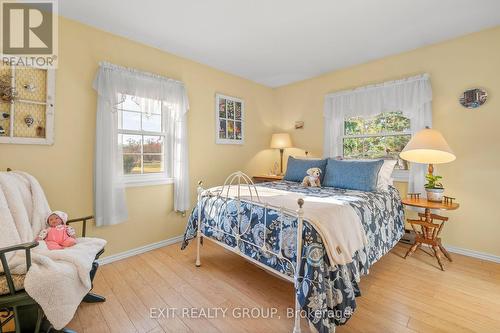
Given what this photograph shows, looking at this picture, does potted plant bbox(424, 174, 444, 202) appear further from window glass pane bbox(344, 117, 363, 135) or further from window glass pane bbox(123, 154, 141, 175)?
window glass pane bbox(123, 154, 141, 175)

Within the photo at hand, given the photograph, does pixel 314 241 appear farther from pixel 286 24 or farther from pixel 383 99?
pixel 383 99

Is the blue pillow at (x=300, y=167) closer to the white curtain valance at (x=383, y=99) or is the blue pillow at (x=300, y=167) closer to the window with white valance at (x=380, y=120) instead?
the window with white valance at (x=380, y=120)

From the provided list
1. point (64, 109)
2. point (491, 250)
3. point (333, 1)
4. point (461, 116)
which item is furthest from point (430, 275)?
point (64, 109)

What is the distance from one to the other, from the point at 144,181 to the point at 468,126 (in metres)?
3.71

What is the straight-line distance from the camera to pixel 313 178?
2.81 m

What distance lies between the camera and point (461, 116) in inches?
102

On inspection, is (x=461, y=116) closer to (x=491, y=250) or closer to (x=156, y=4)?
(x=491, y=250)

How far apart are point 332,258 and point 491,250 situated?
7.66 ft

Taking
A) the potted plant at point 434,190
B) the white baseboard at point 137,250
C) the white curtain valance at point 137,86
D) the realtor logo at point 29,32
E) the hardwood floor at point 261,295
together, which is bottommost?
the hardwood floor at point 261,295

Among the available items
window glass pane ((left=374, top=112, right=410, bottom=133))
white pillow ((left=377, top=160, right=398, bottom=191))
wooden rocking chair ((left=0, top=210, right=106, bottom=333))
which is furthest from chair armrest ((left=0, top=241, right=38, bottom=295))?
window glass pane ((left=374, top=112, right=410, bottom=133))

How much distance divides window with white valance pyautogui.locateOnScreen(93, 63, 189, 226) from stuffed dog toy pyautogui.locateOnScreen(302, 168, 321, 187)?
4.96 feet

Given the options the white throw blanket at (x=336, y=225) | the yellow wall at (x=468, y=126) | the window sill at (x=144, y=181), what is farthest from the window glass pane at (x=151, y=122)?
the yellow wall at (x=468, y=126)

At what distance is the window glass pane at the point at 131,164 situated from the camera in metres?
2.66

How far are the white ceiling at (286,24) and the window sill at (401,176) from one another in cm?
153
